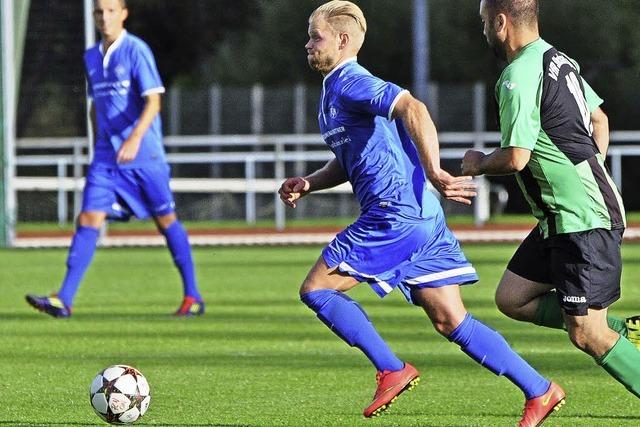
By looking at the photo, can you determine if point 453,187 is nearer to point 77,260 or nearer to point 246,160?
point 77,260

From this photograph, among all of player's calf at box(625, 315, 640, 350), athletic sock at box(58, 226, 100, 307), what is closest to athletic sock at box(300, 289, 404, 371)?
player's calf at box(625, 315, 640, 350)

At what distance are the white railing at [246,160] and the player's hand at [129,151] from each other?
11.9 m

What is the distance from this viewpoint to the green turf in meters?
6.63

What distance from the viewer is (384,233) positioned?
20.6 ft

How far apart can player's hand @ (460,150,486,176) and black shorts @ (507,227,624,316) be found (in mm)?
440

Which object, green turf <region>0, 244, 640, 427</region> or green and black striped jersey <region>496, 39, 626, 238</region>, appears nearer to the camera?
green and black striped jersey <region>496, 39, 626, 238</region>

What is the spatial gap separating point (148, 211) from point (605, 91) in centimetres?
2323

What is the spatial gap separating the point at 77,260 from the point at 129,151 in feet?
3.07

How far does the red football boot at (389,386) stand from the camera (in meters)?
6.05

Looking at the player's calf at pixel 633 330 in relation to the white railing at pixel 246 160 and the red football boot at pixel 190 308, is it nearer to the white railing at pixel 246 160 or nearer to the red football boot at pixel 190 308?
the red football boot at pixel 190 308

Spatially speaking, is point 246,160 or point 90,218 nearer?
point 90,218

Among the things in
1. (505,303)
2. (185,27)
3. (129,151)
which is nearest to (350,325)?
(505,303)

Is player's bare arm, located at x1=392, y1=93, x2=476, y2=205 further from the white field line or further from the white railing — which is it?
the white railing

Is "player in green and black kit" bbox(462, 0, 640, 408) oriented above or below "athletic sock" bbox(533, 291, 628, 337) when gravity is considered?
above
